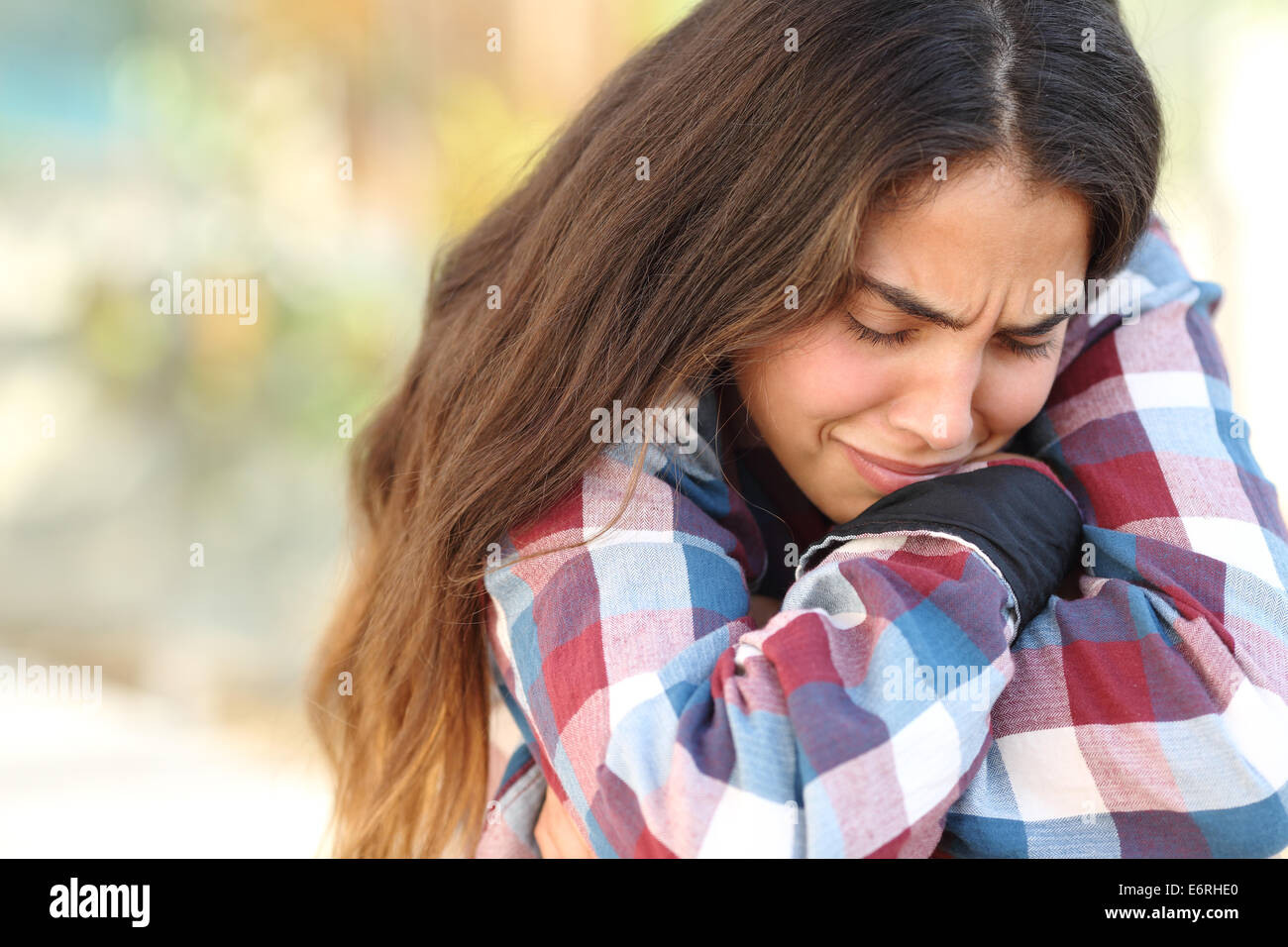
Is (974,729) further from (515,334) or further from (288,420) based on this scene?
(288,420)

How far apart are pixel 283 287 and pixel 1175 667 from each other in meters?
3.13

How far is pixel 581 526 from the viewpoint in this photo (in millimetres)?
1294

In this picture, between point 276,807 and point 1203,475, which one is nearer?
point 1203,475

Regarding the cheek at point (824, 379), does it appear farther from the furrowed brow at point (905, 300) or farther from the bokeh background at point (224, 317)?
the bokeh background at point (224, 317)

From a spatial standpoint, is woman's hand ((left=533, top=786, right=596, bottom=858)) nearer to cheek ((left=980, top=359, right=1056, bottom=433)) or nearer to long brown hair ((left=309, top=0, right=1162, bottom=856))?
long brown hair ((left=309, top=0, right=1162, bottom=856))

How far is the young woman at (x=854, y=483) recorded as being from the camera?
112 centimetres

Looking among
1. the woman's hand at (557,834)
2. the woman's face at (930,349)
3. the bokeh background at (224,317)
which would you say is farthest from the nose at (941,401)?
the bokeh background at (224,317)

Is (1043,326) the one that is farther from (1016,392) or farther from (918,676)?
(918,676)

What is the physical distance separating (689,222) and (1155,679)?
70 centimetres

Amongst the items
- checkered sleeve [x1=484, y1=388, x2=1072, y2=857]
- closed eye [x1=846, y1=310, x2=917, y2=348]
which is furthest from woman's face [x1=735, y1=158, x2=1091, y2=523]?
checkered sleeve [x1=484, y1=388, x2=1072, y2=857]

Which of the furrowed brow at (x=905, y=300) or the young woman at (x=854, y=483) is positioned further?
the furrowed brow at (x=905, y=300)

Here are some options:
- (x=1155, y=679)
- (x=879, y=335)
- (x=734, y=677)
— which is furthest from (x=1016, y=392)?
(x=734, y=677)

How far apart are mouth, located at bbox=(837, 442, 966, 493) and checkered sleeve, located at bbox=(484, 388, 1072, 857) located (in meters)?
0.13
